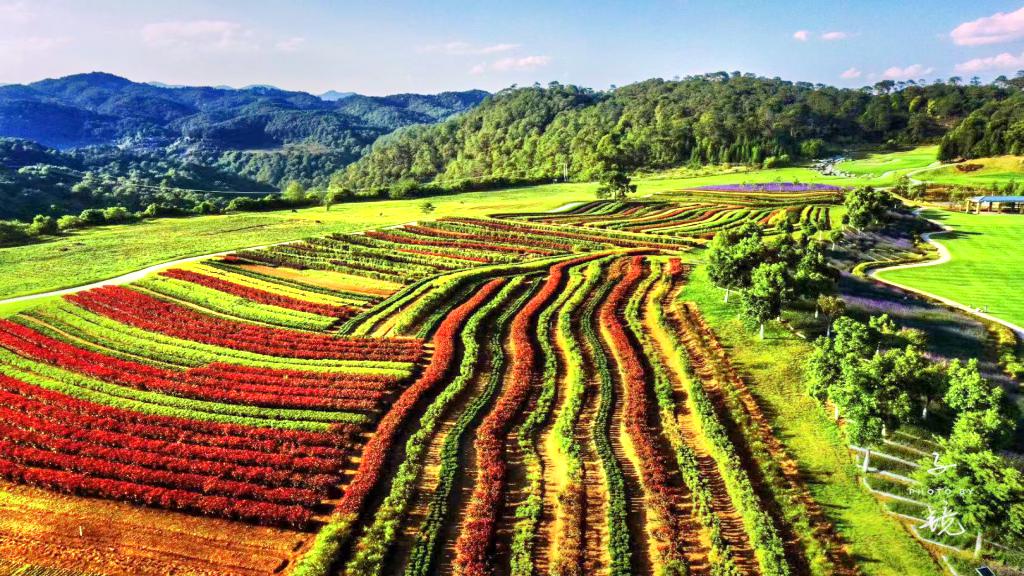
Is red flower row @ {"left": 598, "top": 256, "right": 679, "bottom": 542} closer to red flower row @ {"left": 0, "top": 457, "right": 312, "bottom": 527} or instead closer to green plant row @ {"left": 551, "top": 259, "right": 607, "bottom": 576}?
green plant row @ {"left": 551, "top": 259, "right": 607, "bottom": 576}

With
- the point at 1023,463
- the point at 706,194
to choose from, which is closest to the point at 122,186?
the point at 706,194

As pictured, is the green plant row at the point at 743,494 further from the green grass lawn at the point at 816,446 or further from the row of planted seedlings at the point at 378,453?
the row of planted seedlings at the point at 378,453

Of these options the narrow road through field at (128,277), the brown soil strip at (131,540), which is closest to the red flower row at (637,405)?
the brown soil strip at (131,540)

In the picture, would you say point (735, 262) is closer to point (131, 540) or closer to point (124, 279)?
point (131, 540)

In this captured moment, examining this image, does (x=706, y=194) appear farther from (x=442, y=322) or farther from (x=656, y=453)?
(x=656, y=453)

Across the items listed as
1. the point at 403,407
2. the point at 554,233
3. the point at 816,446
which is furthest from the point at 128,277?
the point at 816,446

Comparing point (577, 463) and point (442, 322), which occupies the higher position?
point (442, 322)

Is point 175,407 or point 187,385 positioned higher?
point 187,385

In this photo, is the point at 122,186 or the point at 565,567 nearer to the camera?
the point at 565,567
